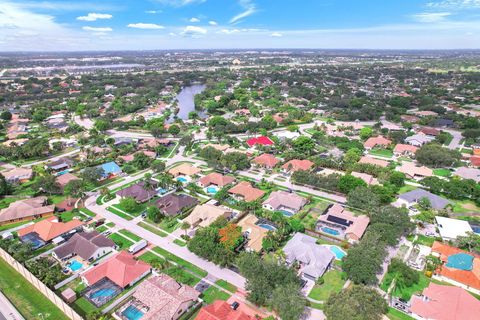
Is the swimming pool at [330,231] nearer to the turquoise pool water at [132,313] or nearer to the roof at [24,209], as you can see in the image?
the turquoise pool water at [132,313]

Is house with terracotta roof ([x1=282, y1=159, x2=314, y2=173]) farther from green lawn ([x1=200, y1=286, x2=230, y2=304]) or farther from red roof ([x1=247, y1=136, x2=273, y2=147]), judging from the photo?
green lawn ([x1=200, y1=286, x2=230, y2=304])

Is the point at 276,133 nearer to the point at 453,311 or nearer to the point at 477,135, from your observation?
the point at 477,135

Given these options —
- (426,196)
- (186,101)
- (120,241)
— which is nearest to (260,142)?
(426,196)

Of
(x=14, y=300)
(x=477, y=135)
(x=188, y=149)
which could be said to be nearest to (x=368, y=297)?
(x=14, y=300)

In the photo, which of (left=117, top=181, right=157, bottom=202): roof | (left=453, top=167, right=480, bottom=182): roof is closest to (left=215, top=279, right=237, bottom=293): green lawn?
(left=117, top=181, right=157, bottom=202): roof

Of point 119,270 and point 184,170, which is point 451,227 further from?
point 184,170
